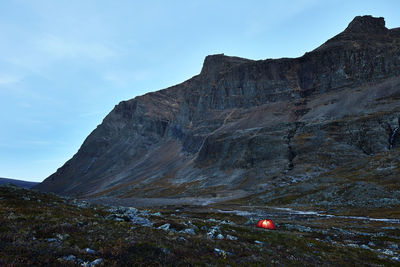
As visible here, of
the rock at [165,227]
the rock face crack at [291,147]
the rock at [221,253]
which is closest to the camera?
the rock at [221,253]

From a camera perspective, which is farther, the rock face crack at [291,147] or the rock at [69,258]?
the rock face crack at [291,147]

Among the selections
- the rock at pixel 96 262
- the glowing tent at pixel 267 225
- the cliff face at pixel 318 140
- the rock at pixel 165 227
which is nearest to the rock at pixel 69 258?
the rock at pixel 96 262

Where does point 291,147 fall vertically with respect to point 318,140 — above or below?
below

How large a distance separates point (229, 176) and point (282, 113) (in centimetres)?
7371

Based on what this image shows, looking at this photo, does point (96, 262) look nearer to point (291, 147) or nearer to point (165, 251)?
point (165, 251)

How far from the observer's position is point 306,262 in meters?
16.2

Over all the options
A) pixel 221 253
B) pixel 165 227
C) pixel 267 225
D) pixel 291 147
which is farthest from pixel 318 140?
pixel 221 253

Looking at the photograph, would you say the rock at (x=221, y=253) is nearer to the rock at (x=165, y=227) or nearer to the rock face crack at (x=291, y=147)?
the rock at (x=165, y=227)

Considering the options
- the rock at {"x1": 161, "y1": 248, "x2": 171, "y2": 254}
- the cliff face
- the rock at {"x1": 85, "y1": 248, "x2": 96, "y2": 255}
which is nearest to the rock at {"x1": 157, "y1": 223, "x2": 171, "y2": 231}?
the rock at {"x1": 161, "y1": 248, "x2": 171, "y2": 254}

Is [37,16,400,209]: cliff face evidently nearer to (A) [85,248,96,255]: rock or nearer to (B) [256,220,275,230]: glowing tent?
(B) [256,220,275,230]: glowing tent

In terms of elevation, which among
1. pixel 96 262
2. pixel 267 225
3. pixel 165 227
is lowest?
pixel 267 225

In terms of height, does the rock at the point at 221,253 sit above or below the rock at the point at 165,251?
below

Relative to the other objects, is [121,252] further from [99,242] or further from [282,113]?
[282,113]

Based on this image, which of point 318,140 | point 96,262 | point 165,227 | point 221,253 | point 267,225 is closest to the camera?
point 96,262
